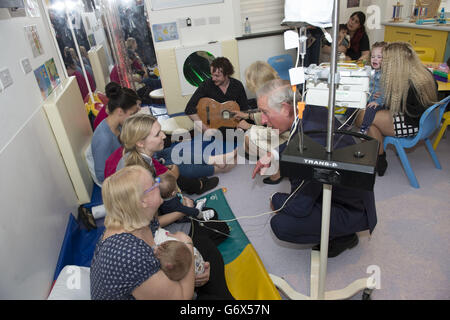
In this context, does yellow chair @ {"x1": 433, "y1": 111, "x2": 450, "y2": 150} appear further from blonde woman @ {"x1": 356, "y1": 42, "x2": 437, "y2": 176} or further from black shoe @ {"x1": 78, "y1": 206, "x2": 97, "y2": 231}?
black shoe @ {"x1": 78, "y1": 206, "x2": 97, "y2": 231}

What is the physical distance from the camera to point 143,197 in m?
1.34

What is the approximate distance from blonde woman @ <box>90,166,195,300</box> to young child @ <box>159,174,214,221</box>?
741 mm

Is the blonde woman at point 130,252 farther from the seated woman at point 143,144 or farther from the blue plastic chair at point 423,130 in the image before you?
the blue plastic chair at point 423,130

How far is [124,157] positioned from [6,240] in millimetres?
814

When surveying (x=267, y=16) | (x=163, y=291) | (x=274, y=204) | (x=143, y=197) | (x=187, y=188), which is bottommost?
(x=187, y=188)

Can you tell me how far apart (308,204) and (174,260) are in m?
0.76

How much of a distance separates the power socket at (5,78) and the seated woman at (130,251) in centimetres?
103

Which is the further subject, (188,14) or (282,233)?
(188,14)

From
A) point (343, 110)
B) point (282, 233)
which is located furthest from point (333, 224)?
point (343, 110)

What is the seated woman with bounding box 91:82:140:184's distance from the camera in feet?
8.24

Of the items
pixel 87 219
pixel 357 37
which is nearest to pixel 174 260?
pixel 87 219

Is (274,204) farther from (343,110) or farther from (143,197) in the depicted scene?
(343,110)

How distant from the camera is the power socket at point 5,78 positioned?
5.88ft

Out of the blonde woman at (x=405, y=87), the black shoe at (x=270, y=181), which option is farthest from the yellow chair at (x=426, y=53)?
the black shoe at (x=270, y=181)
